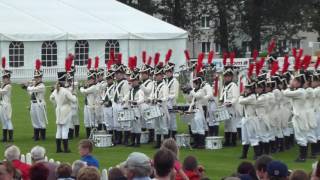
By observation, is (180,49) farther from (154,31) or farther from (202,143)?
(202,143)

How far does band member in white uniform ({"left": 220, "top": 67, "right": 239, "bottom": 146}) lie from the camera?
24.3 m

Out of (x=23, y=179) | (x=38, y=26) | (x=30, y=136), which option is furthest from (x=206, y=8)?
(x=23, y=179)

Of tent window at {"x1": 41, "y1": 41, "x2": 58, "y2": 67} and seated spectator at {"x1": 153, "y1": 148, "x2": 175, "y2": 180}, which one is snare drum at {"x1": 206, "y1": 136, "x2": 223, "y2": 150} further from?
tent window at {"x1": 41, "y1": 41, "x2": 58, "y2": 67}

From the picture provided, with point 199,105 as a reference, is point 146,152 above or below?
below

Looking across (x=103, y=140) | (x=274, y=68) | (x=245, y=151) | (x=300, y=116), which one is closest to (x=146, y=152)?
(x=103, y=140)

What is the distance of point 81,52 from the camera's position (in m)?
51.7

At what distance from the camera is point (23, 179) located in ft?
44.3

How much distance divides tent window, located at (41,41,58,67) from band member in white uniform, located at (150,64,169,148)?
2610 cm

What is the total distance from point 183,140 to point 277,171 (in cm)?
1303

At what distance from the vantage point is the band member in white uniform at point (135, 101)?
24922 mm

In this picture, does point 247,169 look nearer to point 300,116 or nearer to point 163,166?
point 163,166

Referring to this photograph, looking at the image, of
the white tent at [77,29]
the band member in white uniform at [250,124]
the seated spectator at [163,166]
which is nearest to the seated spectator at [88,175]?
the seated spectator at [163,166]

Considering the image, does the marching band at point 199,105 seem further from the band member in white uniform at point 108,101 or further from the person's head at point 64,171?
the person's head at point 64,171

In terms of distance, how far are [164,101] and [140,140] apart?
5.67 ft
